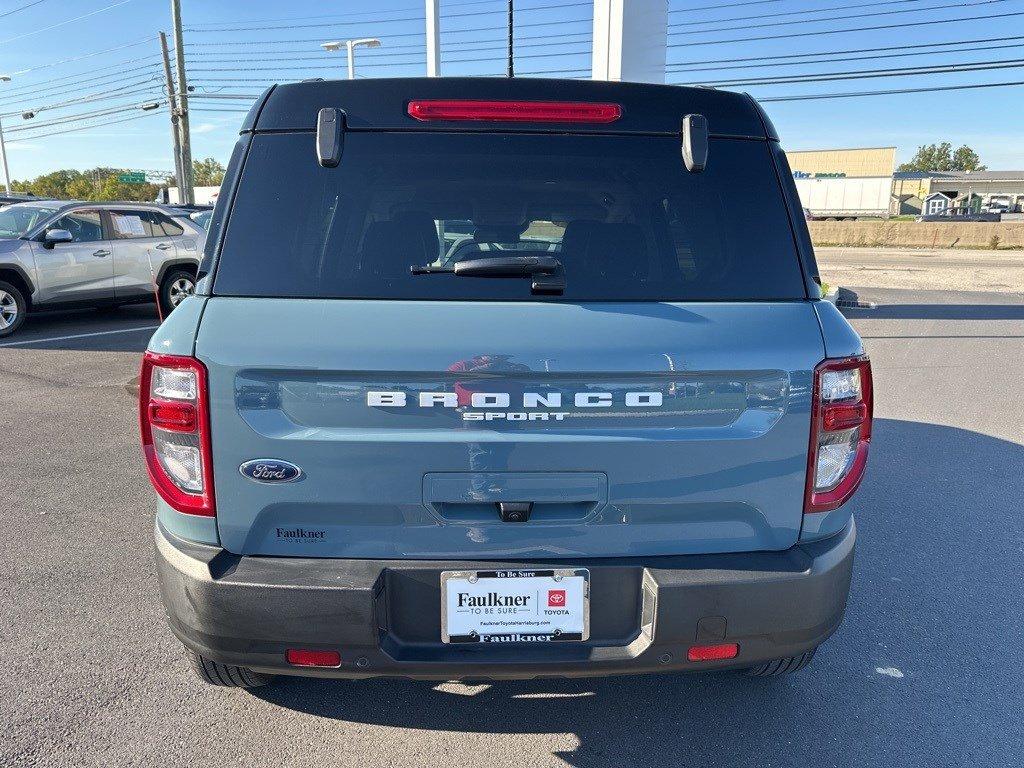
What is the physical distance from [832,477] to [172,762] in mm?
2203

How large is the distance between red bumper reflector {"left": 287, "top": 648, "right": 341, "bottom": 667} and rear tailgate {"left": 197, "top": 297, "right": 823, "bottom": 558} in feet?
0.88

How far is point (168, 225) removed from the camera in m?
12.2

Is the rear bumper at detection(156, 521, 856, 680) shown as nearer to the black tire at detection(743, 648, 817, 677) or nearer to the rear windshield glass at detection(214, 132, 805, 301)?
the black tire at detection(743, 648, 817, 677)

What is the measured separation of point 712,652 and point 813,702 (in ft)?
3.14

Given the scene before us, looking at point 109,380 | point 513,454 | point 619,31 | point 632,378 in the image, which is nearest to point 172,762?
point 513,454

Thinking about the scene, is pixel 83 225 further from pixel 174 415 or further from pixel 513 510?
pixel 513 510

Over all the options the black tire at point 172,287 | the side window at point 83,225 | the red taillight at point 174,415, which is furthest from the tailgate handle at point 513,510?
the black tire at point 172,287

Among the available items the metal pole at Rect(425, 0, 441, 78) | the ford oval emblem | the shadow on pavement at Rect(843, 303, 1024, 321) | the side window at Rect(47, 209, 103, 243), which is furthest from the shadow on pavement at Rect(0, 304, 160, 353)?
the shadow on pavement at Rect(843, 303, 1024, 321)

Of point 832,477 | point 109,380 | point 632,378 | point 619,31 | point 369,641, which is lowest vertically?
point 109,380

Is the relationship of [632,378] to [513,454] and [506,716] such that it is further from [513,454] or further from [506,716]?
[506,716]

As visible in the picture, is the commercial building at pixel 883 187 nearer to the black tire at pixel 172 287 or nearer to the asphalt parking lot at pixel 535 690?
the black tire at pixel 172 287

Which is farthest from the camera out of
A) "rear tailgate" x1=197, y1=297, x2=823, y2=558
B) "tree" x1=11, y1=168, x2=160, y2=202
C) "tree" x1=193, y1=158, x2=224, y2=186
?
"tree" x1=193, y1=158, x2=224, y2=186

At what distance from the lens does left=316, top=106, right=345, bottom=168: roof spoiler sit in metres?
2.13

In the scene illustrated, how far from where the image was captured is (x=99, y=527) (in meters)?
4.25
